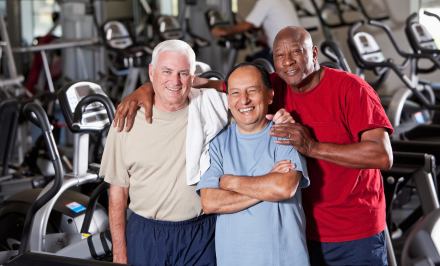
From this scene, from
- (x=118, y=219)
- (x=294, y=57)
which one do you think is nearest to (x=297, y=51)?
(x=294, y=57)

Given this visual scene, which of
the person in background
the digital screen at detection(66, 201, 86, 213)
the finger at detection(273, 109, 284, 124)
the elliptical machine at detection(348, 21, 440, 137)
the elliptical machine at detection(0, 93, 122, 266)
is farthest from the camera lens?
the person in background

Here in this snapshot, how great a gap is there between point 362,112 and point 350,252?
1.46ft

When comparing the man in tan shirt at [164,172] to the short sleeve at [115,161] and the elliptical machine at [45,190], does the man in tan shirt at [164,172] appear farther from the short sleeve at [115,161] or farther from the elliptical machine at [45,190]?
the elliptical machine at [45,190]

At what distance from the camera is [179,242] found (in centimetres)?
223

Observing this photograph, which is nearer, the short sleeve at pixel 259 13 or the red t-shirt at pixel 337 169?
the red t-shirt at pixel 337 169

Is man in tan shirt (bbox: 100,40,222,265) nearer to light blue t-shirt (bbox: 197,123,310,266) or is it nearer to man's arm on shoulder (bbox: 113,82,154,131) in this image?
man's arm on shoulder (bbox: 113,82,154,131)

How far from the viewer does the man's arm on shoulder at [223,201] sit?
201 cm

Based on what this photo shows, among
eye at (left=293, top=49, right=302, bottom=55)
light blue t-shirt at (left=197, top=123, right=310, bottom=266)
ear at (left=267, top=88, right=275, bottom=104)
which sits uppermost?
eye at (left=293, top=49, right=302, bottom=55)

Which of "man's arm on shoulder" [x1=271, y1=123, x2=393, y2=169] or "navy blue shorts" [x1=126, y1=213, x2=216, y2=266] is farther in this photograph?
"navy blue shorts" [x1=126, y1=213, x2=216, y2=266]

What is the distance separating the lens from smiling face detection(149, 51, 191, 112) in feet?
7.11

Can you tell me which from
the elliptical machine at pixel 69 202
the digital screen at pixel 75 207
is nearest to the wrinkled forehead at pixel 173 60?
the elliptical machine at pixel 69 202

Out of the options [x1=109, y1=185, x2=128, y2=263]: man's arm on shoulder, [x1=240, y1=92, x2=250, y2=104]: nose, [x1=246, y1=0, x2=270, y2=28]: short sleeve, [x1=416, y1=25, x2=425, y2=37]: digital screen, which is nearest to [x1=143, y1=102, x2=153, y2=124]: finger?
[x1=109, y1=185, x2=128, y2=263]: man's arm on shoulder

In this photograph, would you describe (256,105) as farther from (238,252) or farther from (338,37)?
(338,37)

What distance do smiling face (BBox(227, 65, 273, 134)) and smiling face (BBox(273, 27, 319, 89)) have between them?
14 centimetres
